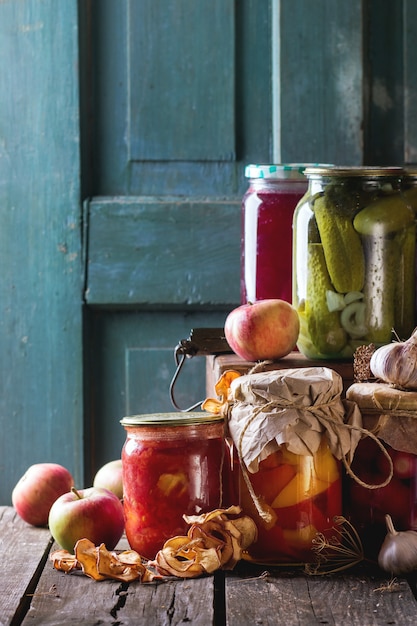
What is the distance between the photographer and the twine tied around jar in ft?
3.98

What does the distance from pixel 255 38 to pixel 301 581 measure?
120cm

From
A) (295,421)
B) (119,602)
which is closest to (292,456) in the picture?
(295,421)

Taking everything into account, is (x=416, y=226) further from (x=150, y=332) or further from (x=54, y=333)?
(x=54, y=333)

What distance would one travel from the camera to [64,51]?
1998 millimetres

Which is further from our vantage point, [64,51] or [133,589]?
[64,51]

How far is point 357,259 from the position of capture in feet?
4.67

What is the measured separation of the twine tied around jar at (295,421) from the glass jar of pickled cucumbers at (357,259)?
0.68 feet

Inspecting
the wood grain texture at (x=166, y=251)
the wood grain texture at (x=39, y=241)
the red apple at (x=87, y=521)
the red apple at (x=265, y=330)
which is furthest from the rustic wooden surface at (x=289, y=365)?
the wood grain texture at (x=39, y=241)

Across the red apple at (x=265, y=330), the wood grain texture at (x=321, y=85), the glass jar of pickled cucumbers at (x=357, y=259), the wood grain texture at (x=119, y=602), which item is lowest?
the wood grain texture at (x=119, y=602)

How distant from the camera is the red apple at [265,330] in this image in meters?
1.41

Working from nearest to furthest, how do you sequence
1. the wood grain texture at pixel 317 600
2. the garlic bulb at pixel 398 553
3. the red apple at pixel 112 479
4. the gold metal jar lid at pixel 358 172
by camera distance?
the wood grain texture at pixel 317 600, the garlic bulb at pixel 398 553, the gold metal jar lid at pixel 358 172, the red apple at pixel 112 479

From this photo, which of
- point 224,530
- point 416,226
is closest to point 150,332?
point 416,226

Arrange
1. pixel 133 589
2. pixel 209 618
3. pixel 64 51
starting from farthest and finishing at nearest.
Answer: pixel 64 51
pixel 133 589
pixel 209 618

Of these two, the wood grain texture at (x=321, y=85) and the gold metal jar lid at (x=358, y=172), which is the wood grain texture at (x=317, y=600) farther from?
the wood grain texture at (x=321, y=85)
